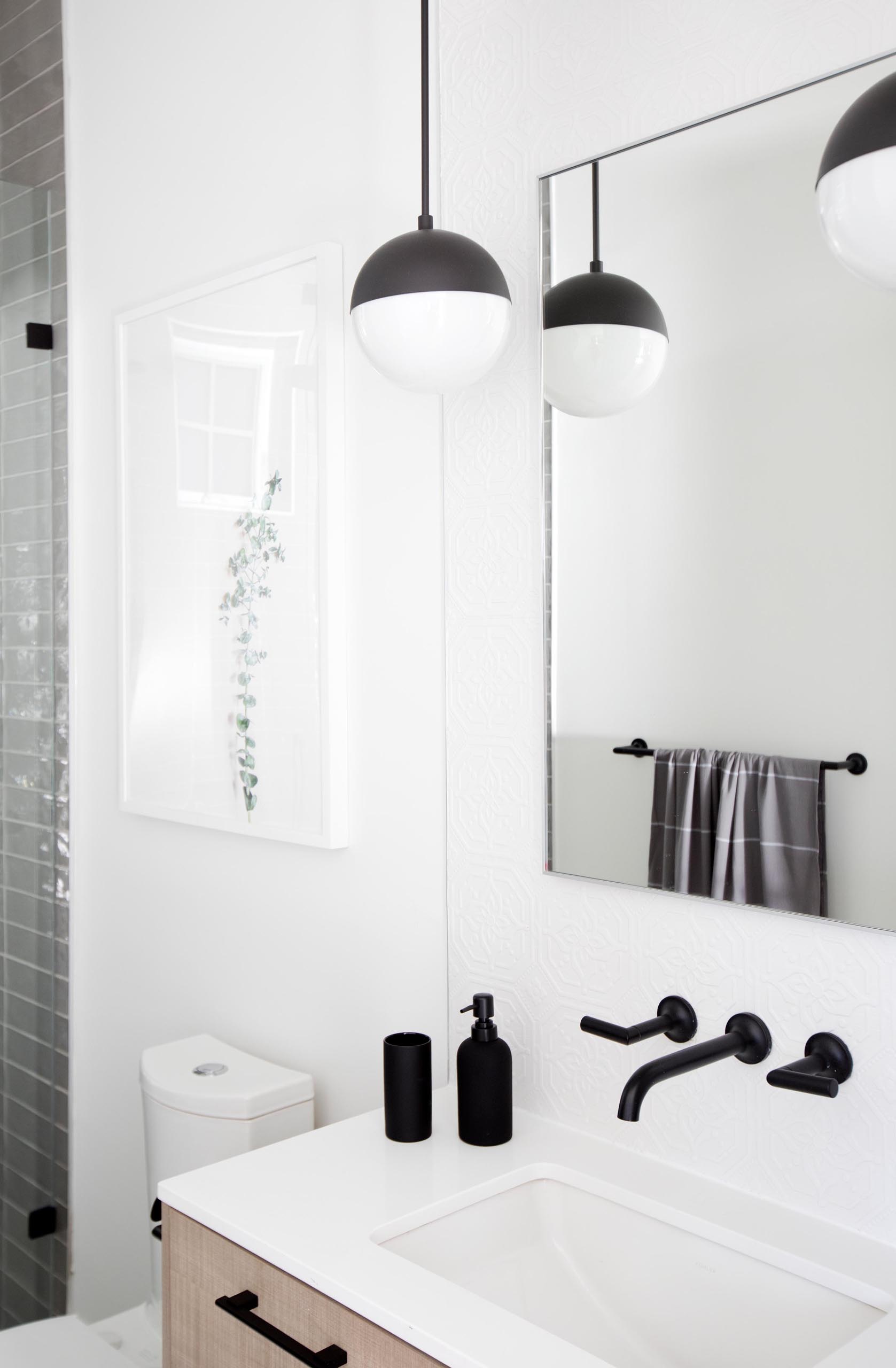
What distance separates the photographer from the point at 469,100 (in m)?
1.49

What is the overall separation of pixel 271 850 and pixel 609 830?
693 mm

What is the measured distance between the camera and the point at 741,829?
1.21 m

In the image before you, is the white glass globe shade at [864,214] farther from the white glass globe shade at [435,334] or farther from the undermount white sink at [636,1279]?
the undermount white sink at [636,1279]

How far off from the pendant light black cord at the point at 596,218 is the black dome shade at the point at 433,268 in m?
0.12

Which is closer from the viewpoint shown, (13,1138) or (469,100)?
(469,100)

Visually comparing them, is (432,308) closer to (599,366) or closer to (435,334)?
(435,334)

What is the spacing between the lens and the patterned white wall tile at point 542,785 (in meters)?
1.14

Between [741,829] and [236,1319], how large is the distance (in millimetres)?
728

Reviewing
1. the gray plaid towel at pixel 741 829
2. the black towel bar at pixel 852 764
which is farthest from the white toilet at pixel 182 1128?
the black towel bar at pixel 852 764

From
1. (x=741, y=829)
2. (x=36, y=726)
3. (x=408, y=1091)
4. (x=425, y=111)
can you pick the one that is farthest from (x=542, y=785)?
(x=36, y=726)

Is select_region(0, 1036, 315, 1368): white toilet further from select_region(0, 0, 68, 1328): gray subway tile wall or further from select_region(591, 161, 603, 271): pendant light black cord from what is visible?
select_region(591, 161, 603, 271): pendant light black cord

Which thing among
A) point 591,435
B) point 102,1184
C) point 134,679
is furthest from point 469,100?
point 102,1184

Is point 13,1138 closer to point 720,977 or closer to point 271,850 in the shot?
point 271,850

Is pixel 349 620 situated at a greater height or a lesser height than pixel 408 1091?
greater
